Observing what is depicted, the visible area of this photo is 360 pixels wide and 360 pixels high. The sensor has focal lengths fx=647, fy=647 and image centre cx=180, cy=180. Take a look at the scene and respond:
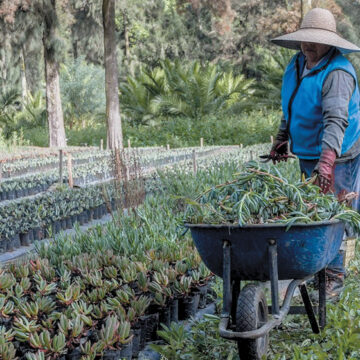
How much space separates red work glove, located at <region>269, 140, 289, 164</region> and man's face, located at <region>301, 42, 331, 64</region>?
573 millimetres

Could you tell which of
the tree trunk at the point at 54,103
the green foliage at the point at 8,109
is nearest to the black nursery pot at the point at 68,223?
the tree trunk at the point at 54,103

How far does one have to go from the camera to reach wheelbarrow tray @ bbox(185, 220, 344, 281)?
2797 millimetres

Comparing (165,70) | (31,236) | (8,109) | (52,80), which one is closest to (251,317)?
(31,236)

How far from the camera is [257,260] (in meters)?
2.87

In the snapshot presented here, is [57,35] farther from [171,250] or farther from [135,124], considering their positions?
[171,250]

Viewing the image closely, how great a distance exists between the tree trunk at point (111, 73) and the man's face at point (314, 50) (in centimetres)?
1413

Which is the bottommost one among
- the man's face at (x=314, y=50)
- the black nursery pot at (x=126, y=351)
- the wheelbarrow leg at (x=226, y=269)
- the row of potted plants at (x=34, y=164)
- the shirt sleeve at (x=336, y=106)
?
the row of potted plants at (x=34, y=164)

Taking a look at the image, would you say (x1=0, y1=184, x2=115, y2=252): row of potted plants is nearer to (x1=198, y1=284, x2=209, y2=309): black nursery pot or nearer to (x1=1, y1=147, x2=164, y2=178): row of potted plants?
(x1=198, y1=284, x2=209, y2=309): black nursery pot

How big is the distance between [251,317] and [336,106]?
4.50 feet

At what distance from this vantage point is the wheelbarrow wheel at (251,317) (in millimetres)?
2844

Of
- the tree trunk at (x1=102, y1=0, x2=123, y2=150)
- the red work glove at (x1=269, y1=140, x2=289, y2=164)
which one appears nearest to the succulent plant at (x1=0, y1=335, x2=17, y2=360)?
the red work glove at (x1=269, y1=140, x2=289, y2=164)

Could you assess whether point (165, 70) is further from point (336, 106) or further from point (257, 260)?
point (257, 260)

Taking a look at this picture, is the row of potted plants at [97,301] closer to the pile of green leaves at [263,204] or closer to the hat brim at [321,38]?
the pile of green leaves at [263,204]

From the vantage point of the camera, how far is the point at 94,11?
94.2ft
